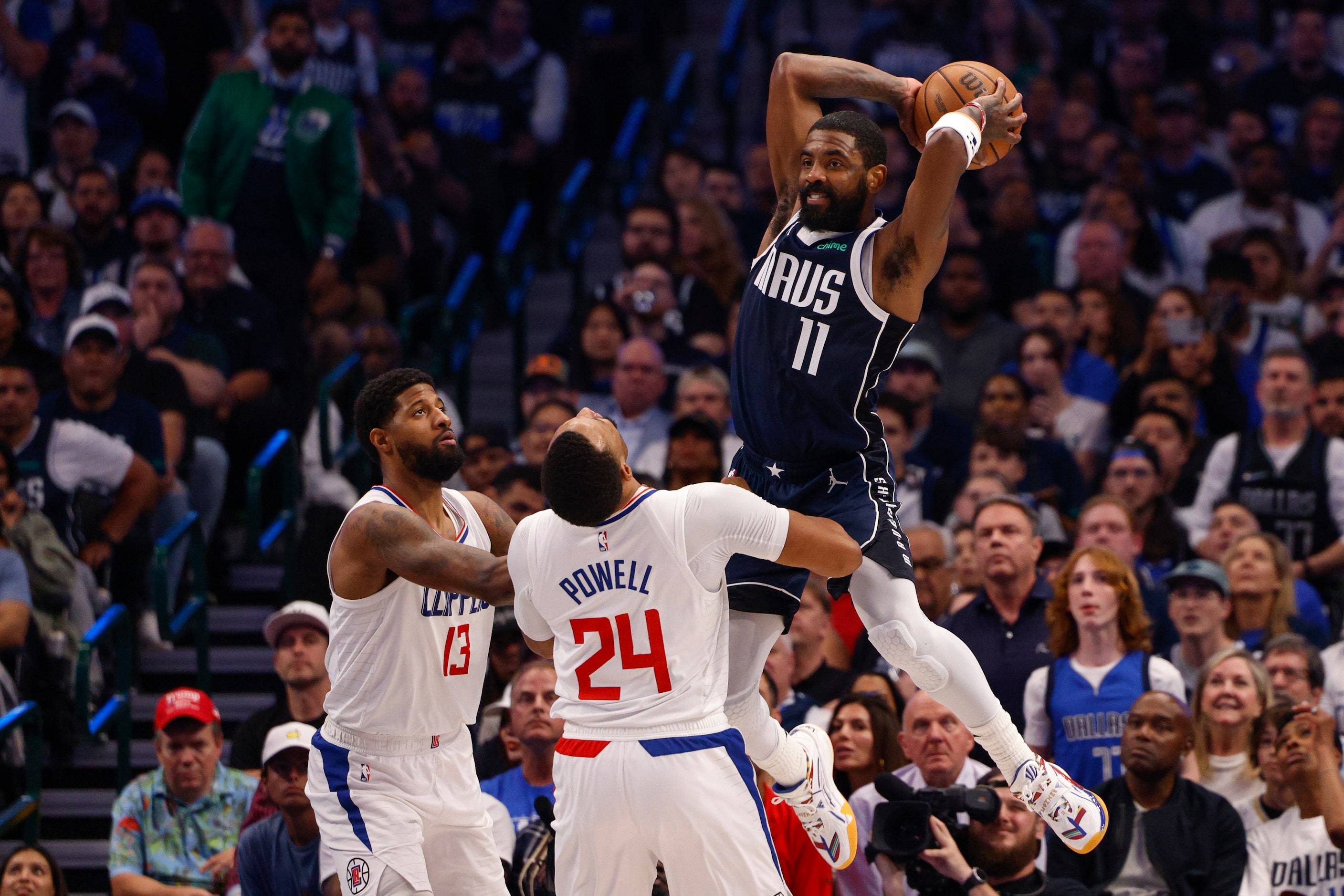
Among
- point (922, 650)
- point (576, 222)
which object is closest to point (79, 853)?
point (922, 650)

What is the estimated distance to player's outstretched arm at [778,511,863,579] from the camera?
5.81 meters

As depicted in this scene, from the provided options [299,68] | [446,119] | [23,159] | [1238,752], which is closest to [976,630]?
[1238,752]

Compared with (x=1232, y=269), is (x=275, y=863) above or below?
below

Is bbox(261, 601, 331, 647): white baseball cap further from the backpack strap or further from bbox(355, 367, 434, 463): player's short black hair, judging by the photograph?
the backpack strap

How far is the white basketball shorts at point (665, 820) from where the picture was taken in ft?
18.6

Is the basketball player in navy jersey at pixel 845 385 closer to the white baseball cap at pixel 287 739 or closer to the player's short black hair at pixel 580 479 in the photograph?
the player's short black hair at pixel 580 479

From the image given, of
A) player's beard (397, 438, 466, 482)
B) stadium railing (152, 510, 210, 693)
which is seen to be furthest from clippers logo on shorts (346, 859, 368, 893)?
stadium railing (152, 510, 210, 693)

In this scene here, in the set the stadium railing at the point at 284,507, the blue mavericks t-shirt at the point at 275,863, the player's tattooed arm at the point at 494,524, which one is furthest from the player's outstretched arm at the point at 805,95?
the stadium railing at the point at 284,507

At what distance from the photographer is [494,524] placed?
22.2ft

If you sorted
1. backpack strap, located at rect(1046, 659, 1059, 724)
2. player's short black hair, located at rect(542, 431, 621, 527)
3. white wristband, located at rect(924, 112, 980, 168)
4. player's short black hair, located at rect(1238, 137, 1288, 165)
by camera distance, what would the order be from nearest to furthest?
player's short black hair, located at rect(542, 431, 621, 527) < white wristband, located at rect(924, 112, 980, 168) < backpack strap, located at rect(1046, 659, 1059, 724) < player's short black hair, located at rect(1238, 137, 1288, 165)

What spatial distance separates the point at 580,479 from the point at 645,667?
2.02ft

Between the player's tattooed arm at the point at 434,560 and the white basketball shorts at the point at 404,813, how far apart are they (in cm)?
62

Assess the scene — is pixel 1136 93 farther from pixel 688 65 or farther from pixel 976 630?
pixel 976 630

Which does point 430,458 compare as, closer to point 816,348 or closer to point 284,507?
point 816,348
